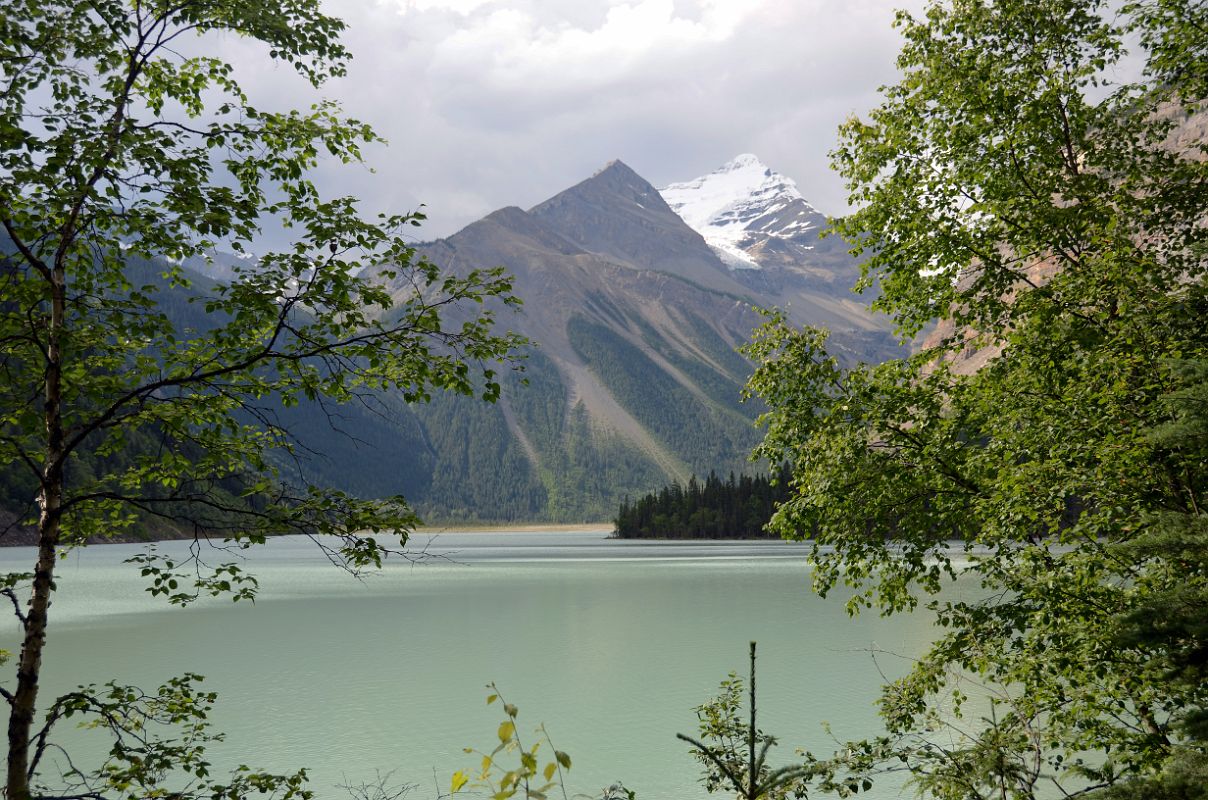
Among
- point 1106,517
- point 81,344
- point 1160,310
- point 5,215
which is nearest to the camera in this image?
point 5,215

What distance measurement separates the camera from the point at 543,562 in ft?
415

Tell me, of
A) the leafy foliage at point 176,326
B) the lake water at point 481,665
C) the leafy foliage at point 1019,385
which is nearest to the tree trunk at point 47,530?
the leafy foliage at point 176,326

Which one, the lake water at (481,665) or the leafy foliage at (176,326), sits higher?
the leafy foliage at (176,326)

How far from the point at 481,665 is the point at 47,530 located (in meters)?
36.7

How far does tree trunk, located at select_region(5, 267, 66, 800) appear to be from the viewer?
6.77m

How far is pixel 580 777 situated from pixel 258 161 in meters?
21.3

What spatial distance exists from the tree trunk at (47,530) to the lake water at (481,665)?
14.3 ft

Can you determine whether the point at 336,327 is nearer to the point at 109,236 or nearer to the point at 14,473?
the point at 109,236

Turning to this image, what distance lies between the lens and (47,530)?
7.12m

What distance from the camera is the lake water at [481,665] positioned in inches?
1053

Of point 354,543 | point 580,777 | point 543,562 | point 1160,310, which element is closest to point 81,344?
point 354,543

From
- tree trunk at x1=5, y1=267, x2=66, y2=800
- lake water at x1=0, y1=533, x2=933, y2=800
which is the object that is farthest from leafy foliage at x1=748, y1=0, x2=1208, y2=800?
tree trunk at x1=5, y1=267, x2=66, y2=800

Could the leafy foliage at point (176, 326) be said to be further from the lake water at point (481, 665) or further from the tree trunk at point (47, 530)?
the lake water at point (481, 665)

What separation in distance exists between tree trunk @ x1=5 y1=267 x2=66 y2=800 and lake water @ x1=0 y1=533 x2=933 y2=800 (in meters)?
4.37
